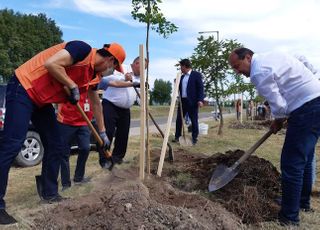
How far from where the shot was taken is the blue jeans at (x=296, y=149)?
4109 mm

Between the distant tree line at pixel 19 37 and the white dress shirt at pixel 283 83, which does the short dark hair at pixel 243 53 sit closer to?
the white dress shirt at pixel 283 83

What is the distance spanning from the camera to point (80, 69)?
4.34m

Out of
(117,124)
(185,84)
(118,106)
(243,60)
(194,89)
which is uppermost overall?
(243,60)

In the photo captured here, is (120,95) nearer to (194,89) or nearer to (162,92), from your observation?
(194,89)

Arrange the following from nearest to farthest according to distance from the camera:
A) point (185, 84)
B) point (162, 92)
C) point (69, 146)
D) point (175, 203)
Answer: point (175, 203) < point (69, 146) < point (185, 84) < point (162, 92)

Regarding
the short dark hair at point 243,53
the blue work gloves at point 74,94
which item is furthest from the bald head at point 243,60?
the blue work gloves at point 74,94

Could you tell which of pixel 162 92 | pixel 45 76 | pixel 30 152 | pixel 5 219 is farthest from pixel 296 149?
pixel 162 92

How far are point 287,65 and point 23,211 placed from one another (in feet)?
9.89

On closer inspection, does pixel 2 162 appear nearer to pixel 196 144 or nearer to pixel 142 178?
pixel 142 178

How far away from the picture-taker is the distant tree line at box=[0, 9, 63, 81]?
44.6 meters

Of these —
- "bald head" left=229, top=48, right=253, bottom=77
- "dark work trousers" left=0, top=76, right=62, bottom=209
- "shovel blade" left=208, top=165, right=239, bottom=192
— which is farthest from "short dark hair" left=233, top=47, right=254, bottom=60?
"dark work trousers" left=0, top=76, right=62, bottom=209

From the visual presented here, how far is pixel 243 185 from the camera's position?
198 inches

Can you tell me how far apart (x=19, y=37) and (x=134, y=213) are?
48.4 metres

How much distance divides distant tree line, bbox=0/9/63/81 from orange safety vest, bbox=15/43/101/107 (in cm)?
4135
